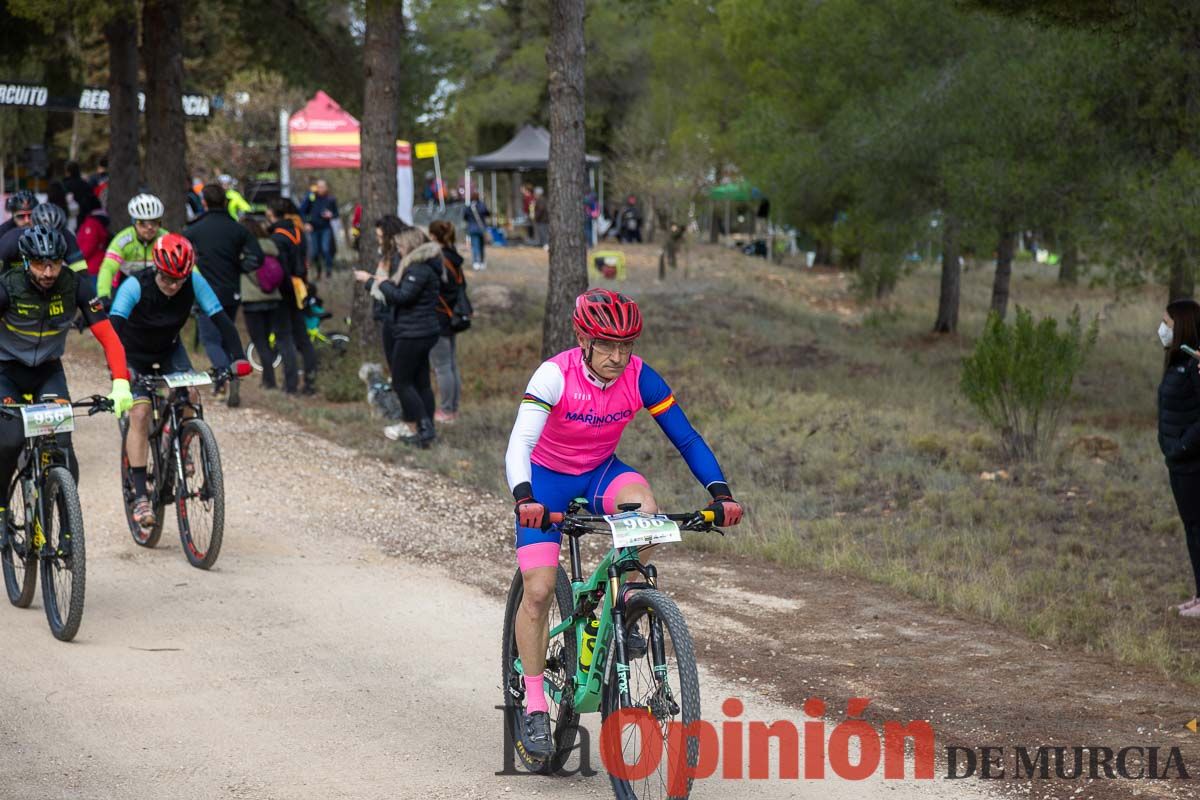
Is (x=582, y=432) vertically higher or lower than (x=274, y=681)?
higher

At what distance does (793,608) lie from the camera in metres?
8.87

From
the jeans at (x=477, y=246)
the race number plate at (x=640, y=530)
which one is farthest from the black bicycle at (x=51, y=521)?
the jeans at (x=477, y=246)

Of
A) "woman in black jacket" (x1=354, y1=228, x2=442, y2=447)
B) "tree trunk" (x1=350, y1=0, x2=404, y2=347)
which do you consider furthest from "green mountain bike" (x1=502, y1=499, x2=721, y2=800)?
"tree trunk" (x1=350, y1=0, x2=404, y2=347)

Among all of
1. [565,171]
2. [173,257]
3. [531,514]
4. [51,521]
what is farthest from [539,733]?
[565,171]

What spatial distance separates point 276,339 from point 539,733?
11259mm

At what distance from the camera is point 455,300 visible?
13969 millimetres

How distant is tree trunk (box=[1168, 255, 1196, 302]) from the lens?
52.5ft

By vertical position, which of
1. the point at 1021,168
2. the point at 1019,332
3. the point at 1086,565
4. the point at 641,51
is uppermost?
the point at 641,51

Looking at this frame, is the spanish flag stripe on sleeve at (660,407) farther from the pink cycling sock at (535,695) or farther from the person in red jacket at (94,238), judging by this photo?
the person in red jacket at (94,238)

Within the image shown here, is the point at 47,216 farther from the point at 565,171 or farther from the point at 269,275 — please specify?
the point at 565,171

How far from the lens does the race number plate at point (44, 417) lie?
7.70m

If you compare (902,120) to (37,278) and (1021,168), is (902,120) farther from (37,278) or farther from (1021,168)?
(37,278)

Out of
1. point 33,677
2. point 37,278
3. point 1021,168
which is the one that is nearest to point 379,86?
point 1021,168

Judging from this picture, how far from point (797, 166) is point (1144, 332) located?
12.7m
